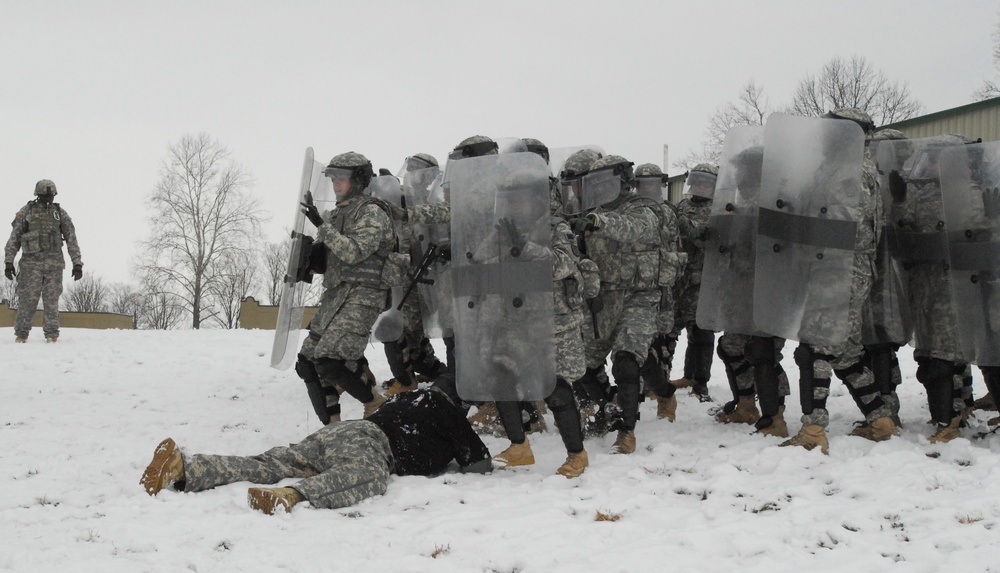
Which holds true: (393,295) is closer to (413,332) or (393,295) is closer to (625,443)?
(413,332)

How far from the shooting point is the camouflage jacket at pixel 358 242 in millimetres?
6064

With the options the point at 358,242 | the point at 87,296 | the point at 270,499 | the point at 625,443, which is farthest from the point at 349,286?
the point at 87,296

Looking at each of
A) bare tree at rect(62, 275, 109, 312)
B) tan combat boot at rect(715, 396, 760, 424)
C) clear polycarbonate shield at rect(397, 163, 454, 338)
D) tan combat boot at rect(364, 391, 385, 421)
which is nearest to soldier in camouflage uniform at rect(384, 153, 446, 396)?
clear polycarbonate shield at rect(397, 163, 454, 338)

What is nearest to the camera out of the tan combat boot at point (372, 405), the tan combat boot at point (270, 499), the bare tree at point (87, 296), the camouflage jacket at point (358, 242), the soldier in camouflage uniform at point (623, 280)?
the tan combat boot at point (270, 499)

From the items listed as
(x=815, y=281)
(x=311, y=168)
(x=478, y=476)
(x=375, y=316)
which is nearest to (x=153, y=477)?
(x=478, y=476)

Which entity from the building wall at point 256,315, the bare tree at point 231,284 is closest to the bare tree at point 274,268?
the bare tree at point 231,284

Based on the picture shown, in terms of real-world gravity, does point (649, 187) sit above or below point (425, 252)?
above

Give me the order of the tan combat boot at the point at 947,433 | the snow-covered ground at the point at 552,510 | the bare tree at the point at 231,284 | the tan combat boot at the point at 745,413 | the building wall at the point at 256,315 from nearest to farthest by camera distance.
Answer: the snow-covered ground at the point at 552,510, the tan combat boot at the point at 947,433, the tan combat boot at the point at 745,413, the building wall at the point at 256,315, the bare tree at the point at 231,284

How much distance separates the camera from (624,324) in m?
6.12

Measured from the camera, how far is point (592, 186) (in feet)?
20.4

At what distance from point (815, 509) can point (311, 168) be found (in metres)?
4.31

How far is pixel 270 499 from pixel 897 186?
4991 mm

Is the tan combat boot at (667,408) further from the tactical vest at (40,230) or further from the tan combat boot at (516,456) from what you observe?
the tactical vest at (40,230)

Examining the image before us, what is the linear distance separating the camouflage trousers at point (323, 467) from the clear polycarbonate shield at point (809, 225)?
2.91 m
